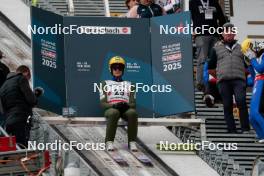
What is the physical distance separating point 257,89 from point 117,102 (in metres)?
2.33

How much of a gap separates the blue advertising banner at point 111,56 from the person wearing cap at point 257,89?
100cm

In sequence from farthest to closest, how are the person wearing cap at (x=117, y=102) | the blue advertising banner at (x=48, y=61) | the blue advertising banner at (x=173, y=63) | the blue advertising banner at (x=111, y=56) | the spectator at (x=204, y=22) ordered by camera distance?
the spectator at (x=204, y=22) → the blue advertising banner at (x=173, y=63) → the blue advertising banner at (x=111, y=56) → the blue advertising banner at (x=48, y=61) → the person wearing cap at (x=117, y=102)

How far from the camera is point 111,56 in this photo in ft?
85.8

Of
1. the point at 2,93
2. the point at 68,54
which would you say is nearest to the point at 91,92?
the point at 68,54

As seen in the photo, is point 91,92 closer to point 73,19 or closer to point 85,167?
point 73,19

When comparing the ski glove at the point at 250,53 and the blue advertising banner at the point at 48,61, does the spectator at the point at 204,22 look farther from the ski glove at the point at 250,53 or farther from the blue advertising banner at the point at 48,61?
the blue advertising banner at the point at 48,61

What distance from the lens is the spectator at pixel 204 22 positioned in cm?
2642

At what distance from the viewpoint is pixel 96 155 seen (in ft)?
78.3

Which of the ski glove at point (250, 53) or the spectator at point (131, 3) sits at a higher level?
the spectator at point (131, 3)

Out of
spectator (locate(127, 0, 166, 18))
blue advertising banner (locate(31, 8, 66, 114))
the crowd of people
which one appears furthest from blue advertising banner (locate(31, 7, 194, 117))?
the crowd of people

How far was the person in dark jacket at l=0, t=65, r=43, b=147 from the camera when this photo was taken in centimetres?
2305

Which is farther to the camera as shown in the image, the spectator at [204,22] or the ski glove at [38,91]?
Result: the spectator at [204,22]

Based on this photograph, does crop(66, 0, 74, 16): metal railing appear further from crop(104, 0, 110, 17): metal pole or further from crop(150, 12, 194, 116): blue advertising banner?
crop(150, 12, 194, 116): blue advertising banner

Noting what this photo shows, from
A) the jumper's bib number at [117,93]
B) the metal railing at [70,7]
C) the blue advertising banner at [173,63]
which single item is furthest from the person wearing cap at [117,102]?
the metal railing at [70,7]
